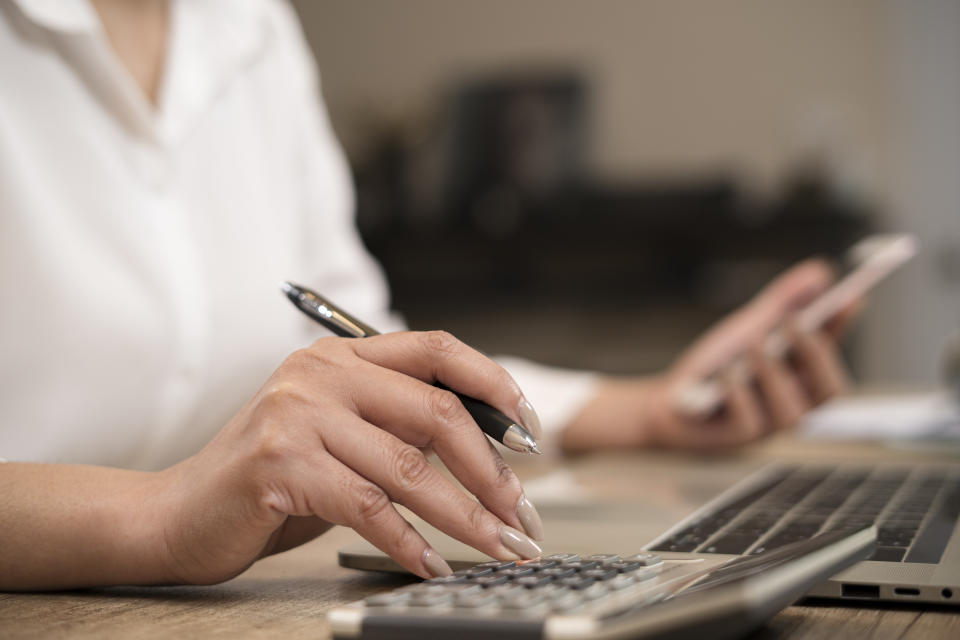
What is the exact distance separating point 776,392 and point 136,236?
0.58 m

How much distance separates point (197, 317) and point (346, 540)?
0.30 metres

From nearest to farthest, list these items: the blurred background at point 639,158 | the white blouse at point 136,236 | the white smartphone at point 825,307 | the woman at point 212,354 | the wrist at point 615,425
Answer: the woman at point 212,354 → the white blouse at point 136,236 → the white smartphone at point 825,307 → the wrist at point 615,425 → the blurred background at point 639,158

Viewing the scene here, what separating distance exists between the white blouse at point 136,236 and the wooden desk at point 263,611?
8.5 inches

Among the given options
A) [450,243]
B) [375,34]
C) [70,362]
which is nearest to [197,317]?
[70,362]

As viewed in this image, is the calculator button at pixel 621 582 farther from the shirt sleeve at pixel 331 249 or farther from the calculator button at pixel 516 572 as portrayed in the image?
the shirt sleeve at pixel 331 249

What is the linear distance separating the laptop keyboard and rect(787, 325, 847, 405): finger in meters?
0.14

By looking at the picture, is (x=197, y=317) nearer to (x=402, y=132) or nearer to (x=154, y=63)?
(x=154, y=63)

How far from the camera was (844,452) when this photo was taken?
3.21 feet

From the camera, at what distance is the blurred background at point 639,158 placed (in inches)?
119

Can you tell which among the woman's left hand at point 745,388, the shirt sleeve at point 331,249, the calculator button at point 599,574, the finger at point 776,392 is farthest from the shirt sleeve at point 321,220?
the calculator button at point 599,574

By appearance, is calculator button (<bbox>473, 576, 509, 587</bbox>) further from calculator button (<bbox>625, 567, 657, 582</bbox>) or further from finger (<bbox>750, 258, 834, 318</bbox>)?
finger (<bbox>750, 258, 834, 318</bbox>)

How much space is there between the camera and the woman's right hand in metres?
0.41

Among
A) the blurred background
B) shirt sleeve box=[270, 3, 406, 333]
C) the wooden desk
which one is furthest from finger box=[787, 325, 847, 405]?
the blurred background

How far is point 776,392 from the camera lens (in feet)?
3.02
